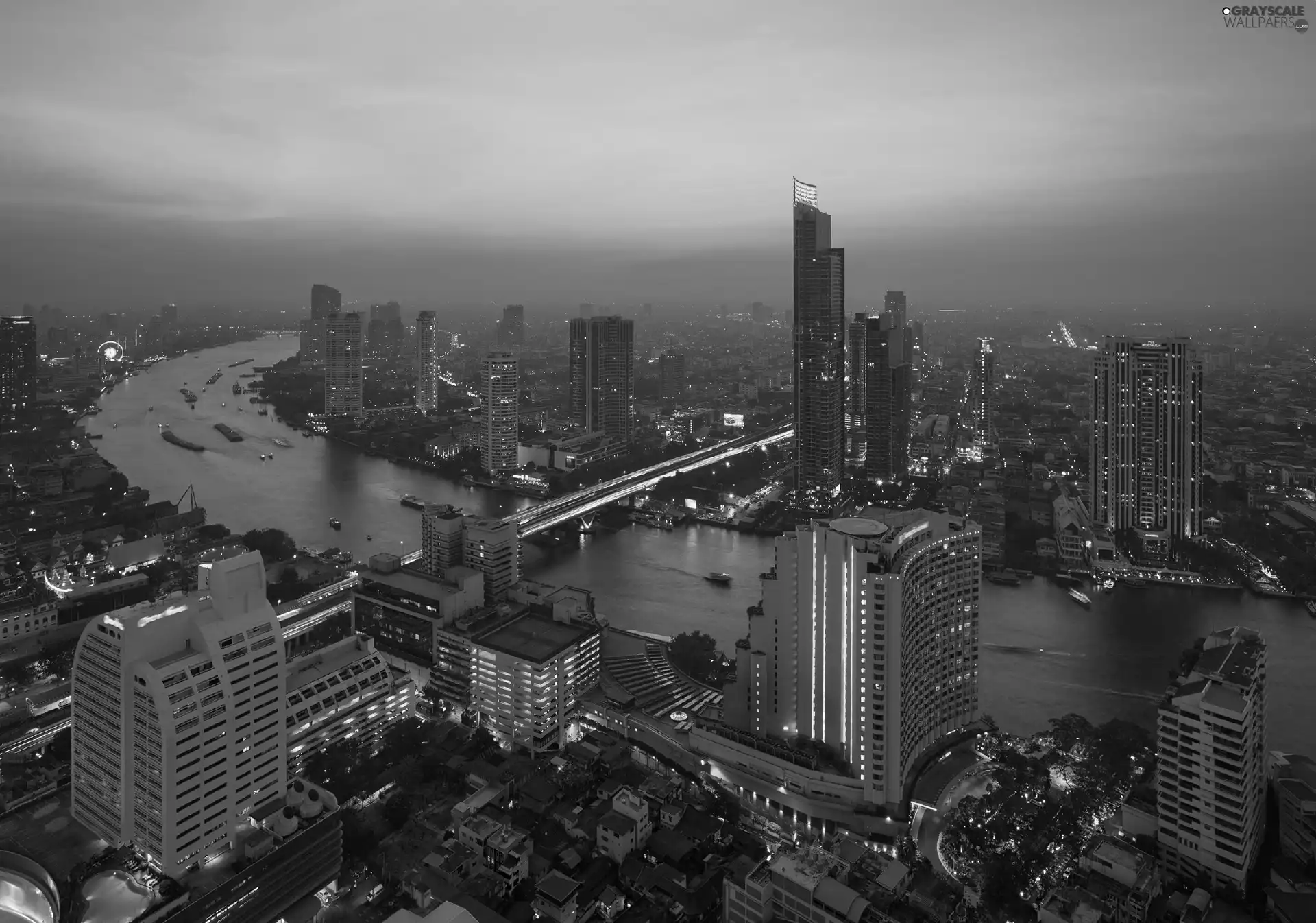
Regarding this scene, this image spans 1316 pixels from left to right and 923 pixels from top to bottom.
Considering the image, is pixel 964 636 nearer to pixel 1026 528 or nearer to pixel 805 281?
pixel 1026 528

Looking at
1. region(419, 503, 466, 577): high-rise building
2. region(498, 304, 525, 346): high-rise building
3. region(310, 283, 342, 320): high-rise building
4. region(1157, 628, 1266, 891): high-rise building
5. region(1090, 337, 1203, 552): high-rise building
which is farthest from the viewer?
region(498, 304, 525, 346): high-rise building

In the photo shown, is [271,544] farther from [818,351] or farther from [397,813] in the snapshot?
[818,351]

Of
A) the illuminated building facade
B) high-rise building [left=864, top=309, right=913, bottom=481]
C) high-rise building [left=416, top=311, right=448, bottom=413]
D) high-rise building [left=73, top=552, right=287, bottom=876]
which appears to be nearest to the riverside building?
the illuminated building facade

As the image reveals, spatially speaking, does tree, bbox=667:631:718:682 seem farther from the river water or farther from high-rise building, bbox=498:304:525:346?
high-rise building, bbox=498:304:525:346

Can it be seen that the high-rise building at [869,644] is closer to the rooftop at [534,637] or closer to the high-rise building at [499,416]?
the rooftop at [534,637]

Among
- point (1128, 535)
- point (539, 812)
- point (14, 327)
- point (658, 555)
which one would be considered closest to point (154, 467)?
point (14, 327)

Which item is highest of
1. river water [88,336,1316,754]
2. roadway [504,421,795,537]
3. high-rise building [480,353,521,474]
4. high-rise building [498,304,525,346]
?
high-rise building [498,304,525,346]
